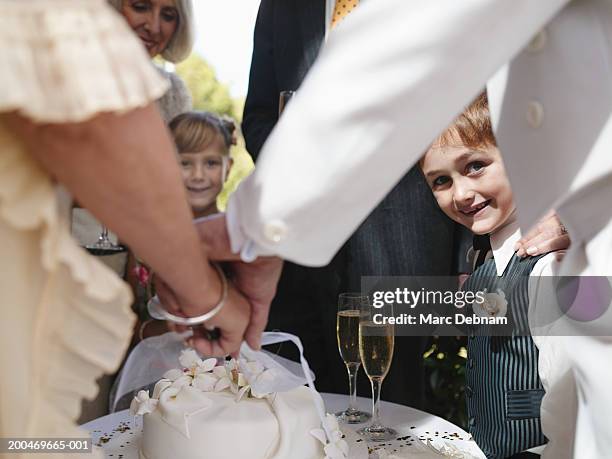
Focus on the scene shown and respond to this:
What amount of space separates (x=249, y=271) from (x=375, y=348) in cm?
53

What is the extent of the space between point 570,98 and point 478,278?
1.00m

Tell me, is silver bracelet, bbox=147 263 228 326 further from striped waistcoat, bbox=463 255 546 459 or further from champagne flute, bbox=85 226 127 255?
champagne flute, bbox=85 226 127 255

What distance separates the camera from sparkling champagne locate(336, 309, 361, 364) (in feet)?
4.82

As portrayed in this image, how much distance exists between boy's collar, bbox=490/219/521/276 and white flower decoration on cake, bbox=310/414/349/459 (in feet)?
2.21

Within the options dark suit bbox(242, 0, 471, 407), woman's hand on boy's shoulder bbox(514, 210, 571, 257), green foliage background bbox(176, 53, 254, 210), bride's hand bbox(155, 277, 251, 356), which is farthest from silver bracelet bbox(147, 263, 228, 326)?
green foliage background bbox(176, 53, 254, 210)

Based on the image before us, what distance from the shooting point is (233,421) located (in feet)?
3.87

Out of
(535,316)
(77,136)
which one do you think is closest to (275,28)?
(535,316)

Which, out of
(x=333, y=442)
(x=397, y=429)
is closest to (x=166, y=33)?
(x=397, y=429)

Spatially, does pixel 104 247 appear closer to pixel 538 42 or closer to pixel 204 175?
pixel 204 175

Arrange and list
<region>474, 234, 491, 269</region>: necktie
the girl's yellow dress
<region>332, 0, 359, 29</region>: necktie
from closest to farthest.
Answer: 1. the girl's yellow dress
2. <region>474, 234, 491, 269</region>: necktie
3. <region>332, 0, 359, 29</region>: necktie

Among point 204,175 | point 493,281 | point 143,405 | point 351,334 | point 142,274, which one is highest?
point 493,281

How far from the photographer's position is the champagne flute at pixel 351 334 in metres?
1.47

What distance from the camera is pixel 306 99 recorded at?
839 mm

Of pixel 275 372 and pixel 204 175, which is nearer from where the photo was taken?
pixel 275 372
